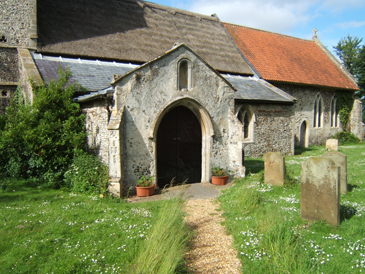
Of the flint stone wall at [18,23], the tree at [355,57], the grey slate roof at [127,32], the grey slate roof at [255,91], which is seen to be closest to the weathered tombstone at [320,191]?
the grey slate roof at [255,91]

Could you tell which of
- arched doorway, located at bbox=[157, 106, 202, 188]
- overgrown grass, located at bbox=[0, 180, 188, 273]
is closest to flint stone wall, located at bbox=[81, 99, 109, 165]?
arched doorway, located at bbox=[157, 106, 202, 188]

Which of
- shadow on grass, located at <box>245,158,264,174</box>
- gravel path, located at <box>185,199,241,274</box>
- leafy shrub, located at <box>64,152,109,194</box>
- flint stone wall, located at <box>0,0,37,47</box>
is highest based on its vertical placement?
flint stone wall, located at <box>0,0,37,47</box>

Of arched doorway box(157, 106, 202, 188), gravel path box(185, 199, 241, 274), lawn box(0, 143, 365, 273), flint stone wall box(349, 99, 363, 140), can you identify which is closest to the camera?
lawn box(0, 143, 365, 273)

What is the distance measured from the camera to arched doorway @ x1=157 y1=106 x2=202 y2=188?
9031mm

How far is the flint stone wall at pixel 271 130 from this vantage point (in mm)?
14617

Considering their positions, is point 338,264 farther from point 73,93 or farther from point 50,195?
point 73,93

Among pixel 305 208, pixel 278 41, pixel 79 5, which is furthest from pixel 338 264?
pixel 278 41

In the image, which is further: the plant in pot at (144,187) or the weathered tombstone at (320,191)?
the plant in pot at (144,187)

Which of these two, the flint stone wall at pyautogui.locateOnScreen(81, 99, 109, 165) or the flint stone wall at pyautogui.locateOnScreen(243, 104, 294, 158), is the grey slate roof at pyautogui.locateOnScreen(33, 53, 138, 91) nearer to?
the flint stone wall at pyautogui.locateOnScreen(81, 99, 109, 165)

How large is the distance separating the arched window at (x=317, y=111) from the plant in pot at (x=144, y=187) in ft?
57.2

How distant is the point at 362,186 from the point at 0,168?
435 inches

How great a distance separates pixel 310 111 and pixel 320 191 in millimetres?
16774

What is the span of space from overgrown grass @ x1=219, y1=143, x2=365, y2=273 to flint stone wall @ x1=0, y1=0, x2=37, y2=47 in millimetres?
10762

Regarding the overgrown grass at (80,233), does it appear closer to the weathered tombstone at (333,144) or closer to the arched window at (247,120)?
the arched window at (247,120)
